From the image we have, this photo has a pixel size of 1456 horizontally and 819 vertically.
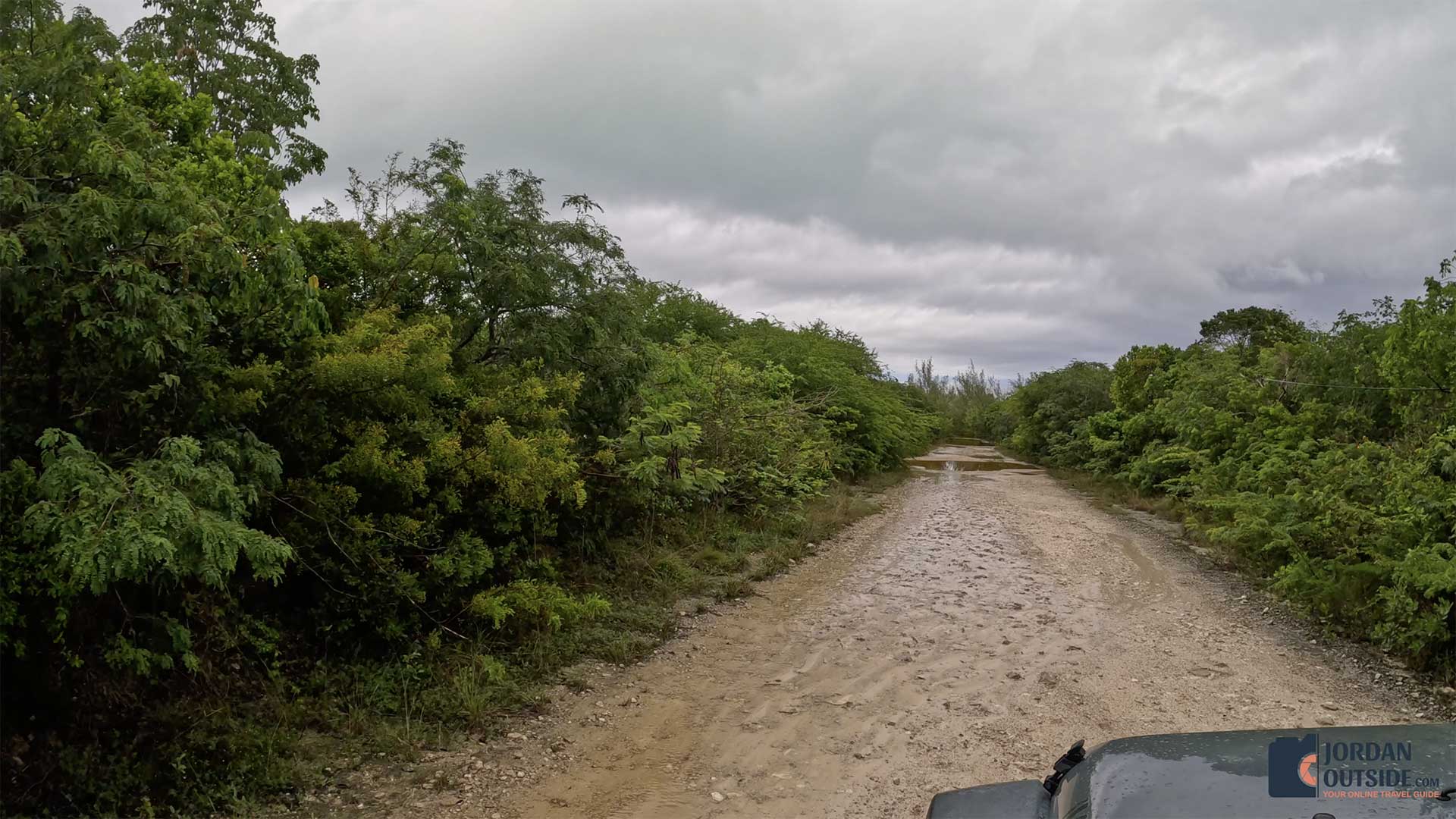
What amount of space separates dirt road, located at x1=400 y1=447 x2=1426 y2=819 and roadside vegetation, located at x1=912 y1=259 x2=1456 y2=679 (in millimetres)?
754

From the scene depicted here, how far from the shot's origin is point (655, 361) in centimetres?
1028

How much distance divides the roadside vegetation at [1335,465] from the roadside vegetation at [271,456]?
6814mm

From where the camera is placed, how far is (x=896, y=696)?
692cm

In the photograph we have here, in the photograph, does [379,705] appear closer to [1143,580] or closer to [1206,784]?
[1206,784]

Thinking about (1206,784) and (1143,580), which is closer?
(1206,784)

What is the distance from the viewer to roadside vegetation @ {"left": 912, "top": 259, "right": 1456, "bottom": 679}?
7.71 m

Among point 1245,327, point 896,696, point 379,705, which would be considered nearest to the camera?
point 379,705

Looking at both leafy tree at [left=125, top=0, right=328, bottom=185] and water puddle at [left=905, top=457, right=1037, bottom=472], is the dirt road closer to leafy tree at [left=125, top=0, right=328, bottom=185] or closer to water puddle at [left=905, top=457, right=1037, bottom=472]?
leafy tree at [left=125, top=0, right=328, bottom=185]

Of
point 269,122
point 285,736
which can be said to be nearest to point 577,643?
point 285,736

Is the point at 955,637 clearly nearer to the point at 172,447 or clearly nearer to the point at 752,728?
the point at 752,728

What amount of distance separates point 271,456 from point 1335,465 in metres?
12.1

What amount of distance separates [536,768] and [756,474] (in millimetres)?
9396

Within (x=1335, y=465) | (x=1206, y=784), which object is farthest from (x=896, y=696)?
(x=1335, y=465)

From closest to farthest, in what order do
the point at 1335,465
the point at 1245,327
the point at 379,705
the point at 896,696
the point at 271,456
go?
the point at 271,456
the point at 379,705
the point at 896,696
the point at 1335,465
the point at 1245,327
